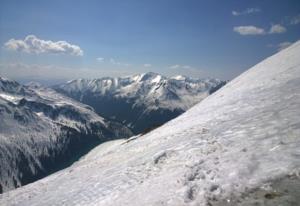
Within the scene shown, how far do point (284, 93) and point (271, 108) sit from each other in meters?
3.40

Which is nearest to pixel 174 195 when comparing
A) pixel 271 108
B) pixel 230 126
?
pixel 230 126

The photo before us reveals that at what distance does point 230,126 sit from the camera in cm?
1756

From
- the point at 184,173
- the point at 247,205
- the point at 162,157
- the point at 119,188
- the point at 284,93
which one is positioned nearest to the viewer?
the point at 247,205

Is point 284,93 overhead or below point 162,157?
overhead

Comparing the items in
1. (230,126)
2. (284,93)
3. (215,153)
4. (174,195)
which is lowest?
(174,195)

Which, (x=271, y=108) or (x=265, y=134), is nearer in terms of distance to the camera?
(x=265, y=134)

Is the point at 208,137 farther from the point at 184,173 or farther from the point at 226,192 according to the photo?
the point at 226,192

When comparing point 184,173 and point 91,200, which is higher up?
point 184,173

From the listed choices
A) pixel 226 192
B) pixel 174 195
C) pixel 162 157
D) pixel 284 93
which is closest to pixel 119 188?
pixel 162 157

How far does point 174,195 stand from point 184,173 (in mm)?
1715

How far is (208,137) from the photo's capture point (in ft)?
56.2

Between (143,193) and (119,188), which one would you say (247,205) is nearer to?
(143,193)

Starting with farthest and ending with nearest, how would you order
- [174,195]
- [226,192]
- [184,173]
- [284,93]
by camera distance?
[284,93] < [184,173] < [174,195] < [226,192]

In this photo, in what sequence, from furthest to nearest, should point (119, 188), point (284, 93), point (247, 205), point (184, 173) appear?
point (284, 93)
point (119, 188)
point (184, 173)
point (247, 205)
